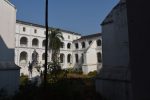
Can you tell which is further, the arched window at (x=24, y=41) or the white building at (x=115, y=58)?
the arched window at (x=24, y=41)

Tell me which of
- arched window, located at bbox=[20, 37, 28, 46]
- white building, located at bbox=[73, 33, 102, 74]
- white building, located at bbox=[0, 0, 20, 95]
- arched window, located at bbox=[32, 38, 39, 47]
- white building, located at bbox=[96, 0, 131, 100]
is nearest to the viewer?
white building, located at bbox=[96, 0, 131, 100]

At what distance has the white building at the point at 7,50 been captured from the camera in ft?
48.1

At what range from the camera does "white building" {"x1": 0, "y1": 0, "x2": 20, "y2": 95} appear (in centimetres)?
1466

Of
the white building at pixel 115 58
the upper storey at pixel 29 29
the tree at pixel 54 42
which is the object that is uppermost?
the upper storey at pixel 29 29

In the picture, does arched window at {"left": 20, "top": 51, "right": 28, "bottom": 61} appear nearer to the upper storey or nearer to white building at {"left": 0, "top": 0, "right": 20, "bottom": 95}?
the upper storey

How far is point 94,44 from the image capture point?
51.8 m

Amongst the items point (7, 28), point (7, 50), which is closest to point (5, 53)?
point (7, 50)

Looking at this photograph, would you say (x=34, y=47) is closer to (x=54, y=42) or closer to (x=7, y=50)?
(x=54, y=42)

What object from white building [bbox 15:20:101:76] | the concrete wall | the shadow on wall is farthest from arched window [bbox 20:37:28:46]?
the shadow on wall

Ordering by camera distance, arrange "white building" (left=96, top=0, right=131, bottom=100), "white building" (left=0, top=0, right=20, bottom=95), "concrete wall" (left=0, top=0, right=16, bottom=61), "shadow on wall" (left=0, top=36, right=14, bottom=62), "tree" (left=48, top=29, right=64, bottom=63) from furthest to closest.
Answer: "tree" (left=48, top=29, right=64, bottom=63), "concrete wall" (left=0, top=0, right=16, bottom=61), "shadow on wall" (left=0, top=36, right=14, bottom=62), "white building" (left=0, top=0, right=20, bottom=95), "white building" (left=96, top=0, right=131, bottom=100)

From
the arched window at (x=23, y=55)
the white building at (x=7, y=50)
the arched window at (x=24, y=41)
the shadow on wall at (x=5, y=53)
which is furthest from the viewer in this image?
the arched window at (x=24, y=41)

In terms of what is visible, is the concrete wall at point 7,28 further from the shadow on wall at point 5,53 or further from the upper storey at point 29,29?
the upper storey at point 29,29

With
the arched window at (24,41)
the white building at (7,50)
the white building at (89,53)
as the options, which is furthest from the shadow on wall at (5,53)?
the arched window at (24,41)

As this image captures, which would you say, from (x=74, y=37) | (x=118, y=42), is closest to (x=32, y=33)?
(x=74, y=37)
